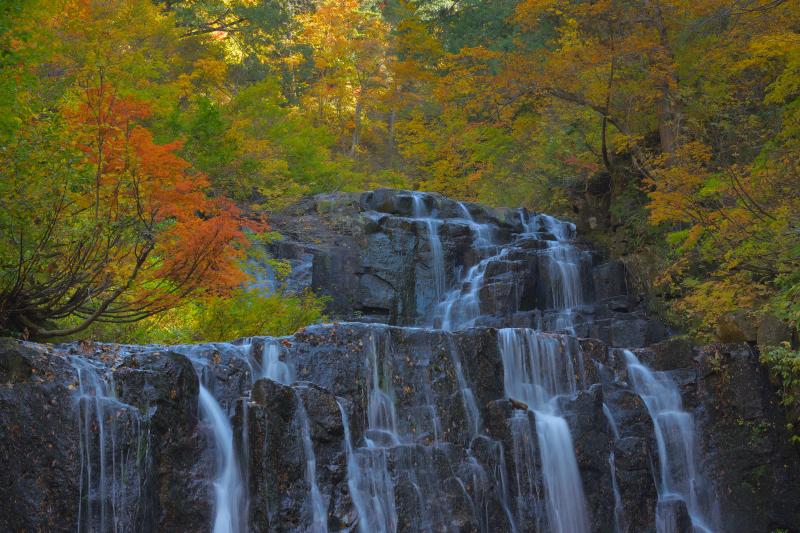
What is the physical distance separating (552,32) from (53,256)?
25.8 meters

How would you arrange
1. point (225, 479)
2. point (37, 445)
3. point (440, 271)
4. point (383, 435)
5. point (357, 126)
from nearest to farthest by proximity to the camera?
point (37, 445) → point (225, 479) → point (383, 435) → point (440, 271) → point (357, 126)

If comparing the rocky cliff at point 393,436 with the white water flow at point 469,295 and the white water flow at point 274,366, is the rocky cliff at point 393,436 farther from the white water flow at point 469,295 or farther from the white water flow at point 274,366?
the white water flow at point 469,295

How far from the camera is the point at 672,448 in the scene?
1287 cm

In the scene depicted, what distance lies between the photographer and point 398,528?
9898mm

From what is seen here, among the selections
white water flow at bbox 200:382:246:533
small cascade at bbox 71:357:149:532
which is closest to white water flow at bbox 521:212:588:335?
white water flow at bbox 200:382:246:533

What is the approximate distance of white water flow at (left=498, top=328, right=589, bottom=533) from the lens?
1124 centimetres

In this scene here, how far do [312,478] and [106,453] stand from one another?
2.58 metres

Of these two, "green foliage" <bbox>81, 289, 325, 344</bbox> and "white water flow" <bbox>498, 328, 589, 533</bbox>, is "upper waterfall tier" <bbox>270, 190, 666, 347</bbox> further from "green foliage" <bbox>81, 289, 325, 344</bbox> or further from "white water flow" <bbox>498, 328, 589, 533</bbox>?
"white water flow" <bbox>498, 328, 589, 533</bbox>

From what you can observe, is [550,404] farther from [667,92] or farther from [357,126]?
[357,126]

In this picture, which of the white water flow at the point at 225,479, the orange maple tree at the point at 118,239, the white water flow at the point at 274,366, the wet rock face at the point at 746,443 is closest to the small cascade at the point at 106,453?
the orange maple tree at the point at 118,239

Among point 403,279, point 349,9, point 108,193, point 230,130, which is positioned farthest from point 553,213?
point 108,193

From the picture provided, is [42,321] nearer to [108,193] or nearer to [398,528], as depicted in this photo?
[108,193]

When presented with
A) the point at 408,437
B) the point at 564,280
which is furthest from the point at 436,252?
the point at 408,437

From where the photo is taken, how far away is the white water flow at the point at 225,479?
28.9ft
